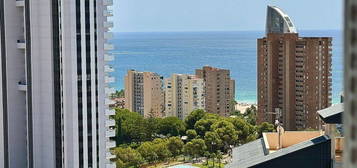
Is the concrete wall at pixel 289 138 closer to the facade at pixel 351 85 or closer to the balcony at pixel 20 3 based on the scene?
the balcony at pixel 20 3

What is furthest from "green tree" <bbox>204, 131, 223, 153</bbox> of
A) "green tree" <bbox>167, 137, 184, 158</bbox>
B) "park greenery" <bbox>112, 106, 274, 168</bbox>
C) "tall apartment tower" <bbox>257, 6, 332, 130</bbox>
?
"tall apartment tower" <bbox>257, 6, 332, 130</bbox>

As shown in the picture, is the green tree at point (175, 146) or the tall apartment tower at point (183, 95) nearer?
the green tree at point (175, 146)

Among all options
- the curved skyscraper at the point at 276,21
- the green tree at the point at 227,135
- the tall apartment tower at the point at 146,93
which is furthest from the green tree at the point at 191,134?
the curved skyscraper at the point at 276,21

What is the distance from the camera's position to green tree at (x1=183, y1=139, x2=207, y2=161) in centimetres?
1218

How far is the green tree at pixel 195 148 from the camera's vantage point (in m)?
12.2

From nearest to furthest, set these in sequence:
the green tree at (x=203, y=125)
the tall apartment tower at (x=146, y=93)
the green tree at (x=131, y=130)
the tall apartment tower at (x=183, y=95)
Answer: the green tree at (x=203, y=125)
the green tree at (x=131, y=130)
the tall apartment tower at (x=183, y=95)
the tall apartment tower at (x=146, y=93)

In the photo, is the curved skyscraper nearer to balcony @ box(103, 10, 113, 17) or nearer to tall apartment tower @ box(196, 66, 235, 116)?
tall apartment tower @ box(196, 66, 235, 116)

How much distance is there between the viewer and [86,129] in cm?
682

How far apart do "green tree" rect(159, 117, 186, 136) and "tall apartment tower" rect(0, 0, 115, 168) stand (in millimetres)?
7631

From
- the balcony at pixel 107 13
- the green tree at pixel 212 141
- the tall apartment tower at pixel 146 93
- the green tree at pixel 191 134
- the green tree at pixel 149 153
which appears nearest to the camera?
the balcony at pixel 107 13

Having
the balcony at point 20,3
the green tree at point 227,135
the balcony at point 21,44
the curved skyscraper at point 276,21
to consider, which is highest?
the curved skyscraper at point 276,21

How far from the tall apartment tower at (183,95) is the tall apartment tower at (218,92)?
0.21 m

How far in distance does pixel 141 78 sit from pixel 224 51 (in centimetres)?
3836

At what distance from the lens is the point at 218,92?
18500 millimetres
